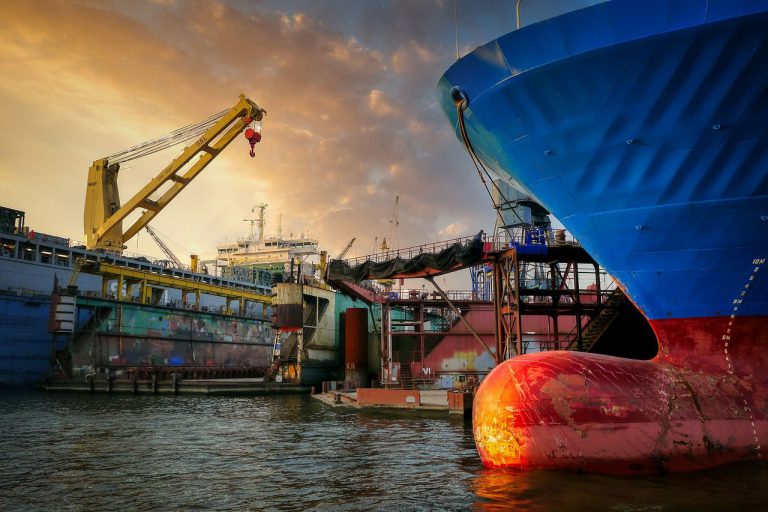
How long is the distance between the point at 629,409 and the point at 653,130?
19.7ft

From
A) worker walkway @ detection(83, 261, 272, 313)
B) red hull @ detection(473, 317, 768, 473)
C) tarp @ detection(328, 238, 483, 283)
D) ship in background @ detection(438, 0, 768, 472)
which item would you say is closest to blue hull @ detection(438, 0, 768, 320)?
ship in background @ detection(438, 0, 768, 472)

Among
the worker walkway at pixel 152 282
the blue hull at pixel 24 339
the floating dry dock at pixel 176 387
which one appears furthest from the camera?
the worker walkway at pixel 152 282

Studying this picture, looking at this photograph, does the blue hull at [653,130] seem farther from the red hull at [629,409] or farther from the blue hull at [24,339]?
the blue hull at [24,339]

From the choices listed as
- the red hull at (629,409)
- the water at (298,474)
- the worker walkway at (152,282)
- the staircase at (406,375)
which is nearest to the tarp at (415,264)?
the water at (298,474)

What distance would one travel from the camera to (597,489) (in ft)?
32.8

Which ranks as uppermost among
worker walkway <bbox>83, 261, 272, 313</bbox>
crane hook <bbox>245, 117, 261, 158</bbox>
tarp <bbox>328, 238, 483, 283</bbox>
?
crane hook <bbox>245, 117, 261, 158</bbox>

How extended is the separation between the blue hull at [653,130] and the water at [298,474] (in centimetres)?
454

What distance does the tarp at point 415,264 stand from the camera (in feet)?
81.5

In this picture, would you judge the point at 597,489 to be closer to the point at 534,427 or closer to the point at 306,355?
the point at 534,427

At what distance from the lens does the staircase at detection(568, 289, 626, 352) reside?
24.8 meters

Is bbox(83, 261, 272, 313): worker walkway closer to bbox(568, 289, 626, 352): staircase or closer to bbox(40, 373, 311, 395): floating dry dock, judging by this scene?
bbox(40, 373, 311, 395): floating dry dock

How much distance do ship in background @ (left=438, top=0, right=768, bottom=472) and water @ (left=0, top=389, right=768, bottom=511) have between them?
2.85 ft

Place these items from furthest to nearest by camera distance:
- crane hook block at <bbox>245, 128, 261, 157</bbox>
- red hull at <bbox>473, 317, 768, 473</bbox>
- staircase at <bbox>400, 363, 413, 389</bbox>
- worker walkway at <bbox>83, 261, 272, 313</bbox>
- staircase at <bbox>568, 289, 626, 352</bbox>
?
A: worker walkway at <bbox>83, 261, 272, 313</bbox>, crane hook block at <bbox>245, 128, 261, 157</bbox>, staircase at <bbox>400, 363, 413, 389</bbox>, staircase at <bbox>568, 289, 626, 352</bbox>, red hull at <bbox>473, 317, 768, 473</bbox>

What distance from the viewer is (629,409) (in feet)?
35.8
